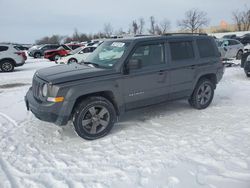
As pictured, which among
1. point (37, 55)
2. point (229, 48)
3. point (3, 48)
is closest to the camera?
point (3, 48)

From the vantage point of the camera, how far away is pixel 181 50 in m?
5.79

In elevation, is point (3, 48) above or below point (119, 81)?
above

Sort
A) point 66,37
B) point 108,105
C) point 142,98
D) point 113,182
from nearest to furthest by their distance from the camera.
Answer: point 113,182
point 108,105
point 142,98
point 66,37

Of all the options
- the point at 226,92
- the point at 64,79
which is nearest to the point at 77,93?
the point at 64,79

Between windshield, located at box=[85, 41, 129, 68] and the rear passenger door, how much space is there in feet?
3.76

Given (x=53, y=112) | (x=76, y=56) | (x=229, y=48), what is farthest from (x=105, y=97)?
(x=229, y=48)

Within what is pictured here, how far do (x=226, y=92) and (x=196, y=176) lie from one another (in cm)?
516

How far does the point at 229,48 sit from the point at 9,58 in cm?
1407

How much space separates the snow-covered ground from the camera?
134 inches

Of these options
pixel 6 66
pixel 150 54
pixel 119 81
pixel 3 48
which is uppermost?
pixel 3 48

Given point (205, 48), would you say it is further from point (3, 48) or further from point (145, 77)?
point (3, 48)

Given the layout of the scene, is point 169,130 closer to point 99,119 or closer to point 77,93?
point 99,119

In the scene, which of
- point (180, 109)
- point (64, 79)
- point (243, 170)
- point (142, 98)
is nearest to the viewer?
point (243, 170)

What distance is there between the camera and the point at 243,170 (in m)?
3.58
